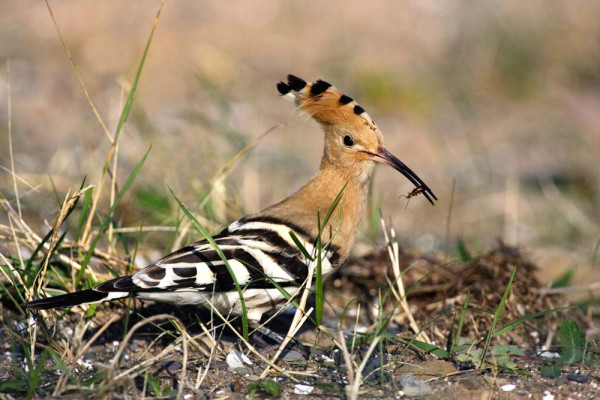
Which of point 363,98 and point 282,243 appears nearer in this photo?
point 282,243

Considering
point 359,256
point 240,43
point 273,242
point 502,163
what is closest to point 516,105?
point 502,163

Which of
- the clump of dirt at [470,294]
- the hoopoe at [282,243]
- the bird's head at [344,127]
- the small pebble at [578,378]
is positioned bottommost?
the small pebble at [578,378]

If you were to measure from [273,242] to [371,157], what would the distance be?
21.3 inches

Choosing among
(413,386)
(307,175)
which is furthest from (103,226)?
(307,175)

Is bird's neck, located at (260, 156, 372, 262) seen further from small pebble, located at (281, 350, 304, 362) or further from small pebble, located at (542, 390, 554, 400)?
small pebble, located at (542, 390, 554, 400)

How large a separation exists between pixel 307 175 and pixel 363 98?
1.21 m

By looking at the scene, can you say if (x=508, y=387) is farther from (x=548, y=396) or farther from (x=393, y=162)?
(x=393, y=162)

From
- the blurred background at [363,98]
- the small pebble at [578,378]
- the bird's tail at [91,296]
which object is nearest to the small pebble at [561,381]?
the small pebble at [578,378]

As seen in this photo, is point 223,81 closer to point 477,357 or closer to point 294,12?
point 294,12

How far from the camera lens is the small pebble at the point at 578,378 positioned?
211 cm

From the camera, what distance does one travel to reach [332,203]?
279 cm

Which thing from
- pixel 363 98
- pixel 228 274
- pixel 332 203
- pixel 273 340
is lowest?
pixel 273 340

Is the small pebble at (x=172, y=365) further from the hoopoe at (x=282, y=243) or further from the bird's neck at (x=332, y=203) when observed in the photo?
the bird's neck at (x=332, y=203)

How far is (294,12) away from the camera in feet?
21.7
